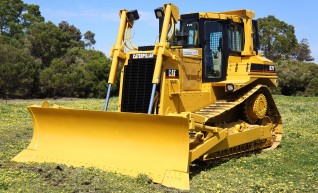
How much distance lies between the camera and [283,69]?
42094 mm

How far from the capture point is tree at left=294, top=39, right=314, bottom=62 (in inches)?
2385

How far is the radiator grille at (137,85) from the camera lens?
28.9 feet

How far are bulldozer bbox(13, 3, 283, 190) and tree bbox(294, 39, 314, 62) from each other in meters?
52.4

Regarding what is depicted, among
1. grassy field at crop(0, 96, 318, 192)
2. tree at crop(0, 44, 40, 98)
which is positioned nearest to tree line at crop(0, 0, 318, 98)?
tree at crop(0, 44, 40, 98)

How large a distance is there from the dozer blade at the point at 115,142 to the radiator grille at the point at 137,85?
1.05 meters

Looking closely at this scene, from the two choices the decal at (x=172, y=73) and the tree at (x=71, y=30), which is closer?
the decal at (x=172, y=73)

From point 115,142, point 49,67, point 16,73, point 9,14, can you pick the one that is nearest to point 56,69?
point 49,67

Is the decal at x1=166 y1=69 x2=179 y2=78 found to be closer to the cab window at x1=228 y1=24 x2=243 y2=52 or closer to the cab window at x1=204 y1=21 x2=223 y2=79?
the cab window at x1=204 y1=21 x2=223 y2=79

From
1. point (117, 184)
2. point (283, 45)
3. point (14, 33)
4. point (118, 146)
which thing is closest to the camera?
point (117, 184)

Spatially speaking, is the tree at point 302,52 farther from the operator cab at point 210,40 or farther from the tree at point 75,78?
the operator cab at point 210,40

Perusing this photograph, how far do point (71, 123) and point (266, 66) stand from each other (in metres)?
5.38

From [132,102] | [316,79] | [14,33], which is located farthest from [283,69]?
[132,102]

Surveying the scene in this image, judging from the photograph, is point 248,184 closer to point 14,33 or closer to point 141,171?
point 141,171

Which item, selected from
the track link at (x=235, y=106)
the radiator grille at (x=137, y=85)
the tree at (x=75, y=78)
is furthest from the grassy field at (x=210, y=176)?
the tree at (x=75, y=78)
